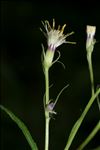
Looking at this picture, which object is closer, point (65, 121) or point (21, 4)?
point (65, 121)

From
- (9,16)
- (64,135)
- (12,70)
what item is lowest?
(64,135)

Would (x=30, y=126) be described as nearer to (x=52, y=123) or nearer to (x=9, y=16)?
(x=52, y=123)

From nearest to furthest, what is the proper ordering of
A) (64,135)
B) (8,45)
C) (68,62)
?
(64,135)
(68,62)
(8,45)

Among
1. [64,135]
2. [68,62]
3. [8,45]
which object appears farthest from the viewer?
[8,45]

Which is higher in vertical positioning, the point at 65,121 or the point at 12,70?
the point at 12,70

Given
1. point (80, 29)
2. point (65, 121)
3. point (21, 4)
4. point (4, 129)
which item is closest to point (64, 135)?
point (65, 121)

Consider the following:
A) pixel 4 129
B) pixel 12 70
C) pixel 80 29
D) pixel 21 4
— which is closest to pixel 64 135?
pixel 4 129

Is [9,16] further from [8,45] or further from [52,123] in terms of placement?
[52,123]
